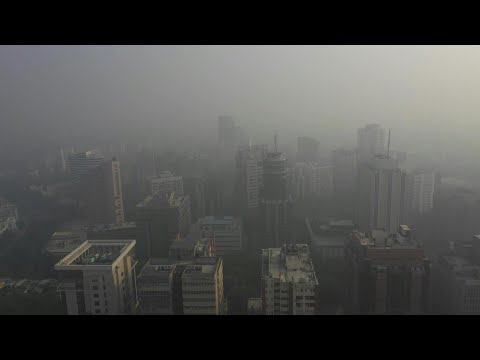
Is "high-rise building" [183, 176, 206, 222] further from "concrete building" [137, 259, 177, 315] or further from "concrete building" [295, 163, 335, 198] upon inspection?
"concrete building" [137, 259, 177, 315]

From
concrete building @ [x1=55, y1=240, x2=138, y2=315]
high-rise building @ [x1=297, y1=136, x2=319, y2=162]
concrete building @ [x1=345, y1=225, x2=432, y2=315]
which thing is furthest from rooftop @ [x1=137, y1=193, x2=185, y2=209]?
high-rise building @ [x1=297, y1=136, x2=319, y2=162]

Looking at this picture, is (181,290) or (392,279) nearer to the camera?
(181,290)

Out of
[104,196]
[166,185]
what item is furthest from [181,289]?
[166,185]

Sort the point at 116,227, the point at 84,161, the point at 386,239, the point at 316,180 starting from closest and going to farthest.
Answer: the point at 386,239
the point at 116,227
the point at 84,161
the point at 316,180

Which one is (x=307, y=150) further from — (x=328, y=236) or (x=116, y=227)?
(x=116, y=227)

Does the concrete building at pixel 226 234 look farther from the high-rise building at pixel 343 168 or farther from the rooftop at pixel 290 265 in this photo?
the high-rise building at pixel 343 168

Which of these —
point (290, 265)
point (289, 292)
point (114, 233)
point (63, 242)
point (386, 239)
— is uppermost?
point (386, 239)

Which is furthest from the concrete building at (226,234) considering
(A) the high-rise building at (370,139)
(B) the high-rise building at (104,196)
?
(A) the high-rise building at (370,139)

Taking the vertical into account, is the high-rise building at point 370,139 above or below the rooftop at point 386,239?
above
